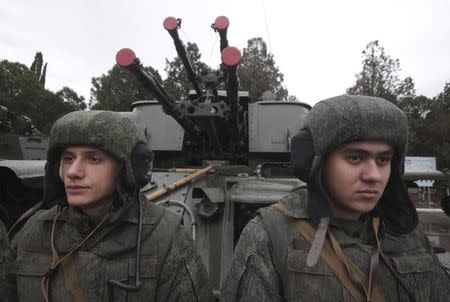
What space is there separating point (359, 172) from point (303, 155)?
25cm

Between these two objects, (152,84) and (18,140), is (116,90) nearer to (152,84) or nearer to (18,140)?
(18,140)

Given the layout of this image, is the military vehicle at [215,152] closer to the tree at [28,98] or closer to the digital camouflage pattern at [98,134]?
the digital camouflage pattern at [98,134]

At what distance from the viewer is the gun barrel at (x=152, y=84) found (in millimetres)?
4035

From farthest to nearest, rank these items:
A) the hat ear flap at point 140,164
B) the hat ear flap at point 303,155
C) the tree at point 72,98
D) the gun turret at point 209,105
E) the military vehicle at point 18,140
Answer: the tree at point 72,98 → the military vehicle at point 18,140 → the gun turret at point 209,105 → the hat ear flap at point 140,164 → the hat ear flap at point 303,155

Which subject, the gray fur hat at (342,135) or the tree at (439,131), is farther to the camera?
the tree at (439,131)

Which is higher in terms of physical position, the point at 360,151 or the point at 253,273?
the point at 360,151

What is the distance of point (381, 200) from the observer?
233 cm

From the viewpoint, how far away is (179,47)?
4.77 meters

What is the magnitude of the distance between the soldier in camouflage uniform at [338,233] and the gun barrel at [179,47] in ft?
8.72

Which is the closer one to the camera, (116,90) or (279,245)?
(279,245)

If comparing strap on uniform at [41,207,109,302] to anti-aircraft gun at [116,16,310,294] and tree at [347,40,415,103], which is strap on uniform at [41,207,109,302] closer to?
anti-aircraft gun at [116,16,310,294]

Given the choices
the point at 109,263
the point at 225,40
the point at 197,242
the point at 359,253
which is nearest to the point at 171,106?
the point at 225,40

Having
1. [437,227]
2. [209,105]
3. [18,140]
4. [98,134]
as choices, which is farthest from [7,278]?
[437,227]

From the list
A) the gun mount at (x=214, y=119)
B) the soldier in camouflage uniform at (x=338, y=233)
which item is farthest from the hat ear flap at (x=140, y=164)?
the gun mount at (x=214, y=119)
